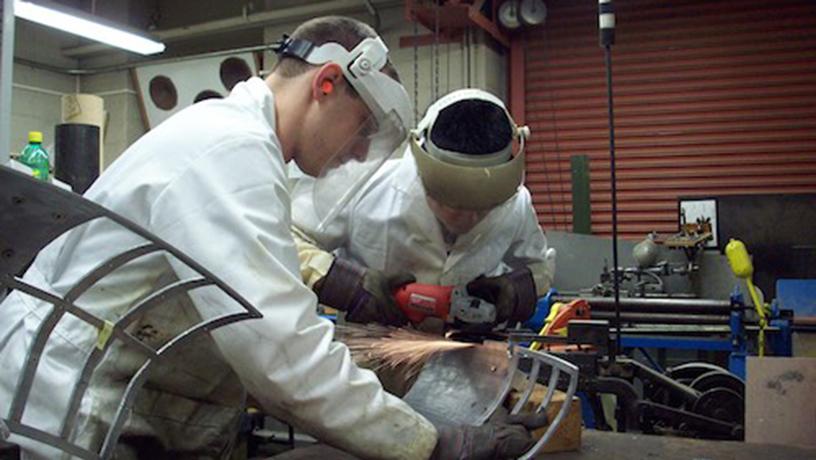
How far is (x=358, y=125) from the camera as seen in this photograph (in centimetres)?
163

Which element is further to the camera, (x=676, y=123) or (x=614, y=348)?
(x=676, y=123)

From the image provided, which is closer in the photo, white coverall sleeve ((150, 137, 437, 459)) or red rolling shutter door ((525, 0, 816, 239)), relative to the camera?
white coverall sleeve ((150, 137, 437, 459))

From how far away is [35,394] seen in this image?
1.17 m

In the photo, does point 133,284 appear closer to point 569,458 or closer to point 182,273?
point 182,273

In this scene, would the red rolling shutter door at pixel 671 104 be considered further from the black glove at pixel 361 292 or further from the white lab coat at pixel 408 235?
the black glove at pixel 361 292

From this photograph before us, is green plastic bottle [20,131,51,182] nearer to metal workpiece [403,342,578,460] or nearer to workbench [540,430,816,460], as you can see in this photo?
metal workpiece [403,342,578,460]

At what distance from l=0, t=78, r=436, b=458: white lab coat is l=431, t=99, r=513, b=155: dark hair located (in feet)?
2.78

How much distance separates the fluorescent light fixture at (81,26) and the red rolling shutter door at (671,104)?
372 centimetres

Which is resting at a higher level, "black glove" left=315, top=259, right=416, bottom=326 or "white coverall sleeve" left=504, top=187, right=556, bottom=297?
"white coverall sleeve" left=504, top=187, right=556, bottom=297

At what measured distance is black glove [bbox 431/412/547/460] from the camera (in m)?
1.34

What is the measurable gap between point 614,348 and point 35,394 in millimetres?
1973

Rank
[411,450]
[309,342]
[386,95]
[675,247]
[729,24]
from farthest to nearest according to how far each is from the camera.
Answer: [729,24]
[675,247]
[386,95]
[411,450]
[309,342]

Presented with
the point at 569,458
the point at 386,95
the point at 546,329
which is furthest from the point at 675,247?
the point at 386,95

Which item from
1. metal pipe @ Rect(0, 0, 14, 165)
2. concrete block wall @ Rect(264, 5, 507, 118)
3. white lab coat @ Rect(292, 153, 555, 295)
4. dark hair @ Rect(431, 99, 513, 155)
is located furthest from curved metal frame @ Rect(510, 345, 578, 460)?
concrete block wall @ Rect(264, 5, 507, 118)
